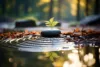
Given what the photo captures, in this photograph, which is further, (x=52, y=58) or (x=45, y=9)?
(x=45, y=9)

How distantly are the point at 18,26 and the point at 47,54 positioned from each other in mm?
9368

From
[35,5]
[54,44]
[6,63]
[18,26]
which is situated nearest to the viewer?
[6,63]

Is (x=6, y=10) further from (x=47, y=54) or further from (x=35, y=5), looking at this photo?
(x=47, y=54)

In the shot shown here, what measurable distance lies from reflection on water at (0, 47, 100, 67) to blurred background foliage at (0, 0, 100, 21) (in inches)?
663

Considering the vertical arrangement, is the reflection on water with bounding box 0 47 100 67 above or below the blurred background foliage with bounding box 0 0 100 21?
below

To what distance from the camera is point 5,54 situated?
21.7 ft

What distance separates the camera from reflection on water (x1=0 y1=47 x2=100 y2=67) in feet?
17.8

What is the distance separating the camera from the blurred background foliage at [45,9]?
78.0 ft

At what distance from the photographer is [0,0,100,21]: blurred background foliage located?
2377cm

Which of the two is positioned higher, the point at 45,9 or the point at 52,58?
the point at 45,9

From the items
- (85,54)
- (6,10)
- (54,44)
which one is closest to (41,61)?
(85,54)

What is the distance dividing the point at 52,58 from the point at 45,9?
20.1 m

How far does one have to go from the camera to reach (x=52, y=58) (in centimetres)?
602

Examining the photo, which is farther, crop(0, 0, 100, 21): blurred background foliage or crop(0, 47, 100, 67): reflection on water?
crop(0, 0, 100, 21): blurred background foliage
